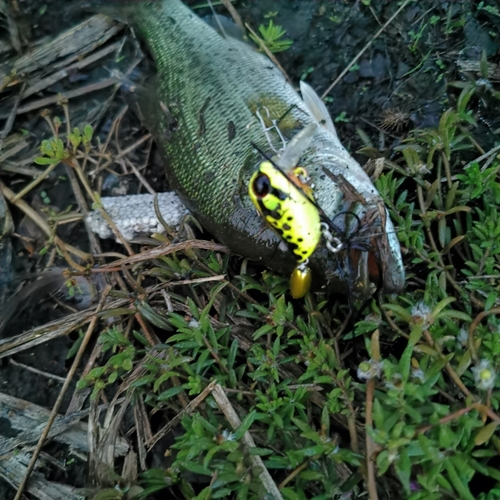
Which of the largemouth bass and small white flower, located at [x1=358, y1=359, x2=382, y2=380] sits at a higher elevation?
the largemouth bass

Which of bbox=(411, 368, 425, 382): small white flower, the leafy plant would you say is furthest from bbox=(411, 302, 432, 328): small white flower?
the leafy plant

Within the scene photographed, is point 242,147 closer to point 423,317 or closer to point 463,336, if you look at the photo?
point 423,317

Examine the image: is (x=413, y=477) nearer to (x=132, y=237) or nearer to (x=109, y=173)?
(x=132, y=237)

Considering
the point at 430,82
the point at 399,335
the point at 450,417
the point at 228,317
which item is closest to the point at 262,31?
the point at 430,82

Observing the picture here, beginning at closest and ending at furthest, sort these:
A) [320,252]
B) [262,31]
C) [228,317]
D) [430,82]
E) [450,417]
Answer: [450,417]
[320,252]
[228,317]
[430,82]
[262,31]

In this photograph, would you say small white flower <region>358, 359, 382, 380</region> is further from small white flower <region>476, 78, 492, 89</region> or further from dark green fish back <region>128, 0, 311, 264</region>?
small white flower <region>476, 78, 492, 89</region>

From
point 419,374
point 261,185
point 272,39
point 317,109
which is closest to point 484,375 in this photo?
point 419,374
